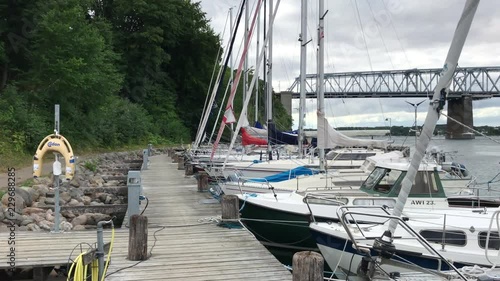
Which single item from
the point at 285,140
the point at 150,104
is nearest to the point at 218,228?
the point at 285,140

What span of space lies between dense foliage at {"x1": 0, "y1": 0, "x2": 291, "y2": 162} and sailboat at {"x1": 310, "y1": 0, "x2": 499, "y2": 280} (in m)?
17.8

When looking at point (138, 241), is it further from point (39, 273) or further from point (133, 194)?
point (133, 194)

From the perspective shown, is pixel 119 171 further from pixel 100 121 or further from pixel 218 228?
pixel 218 228

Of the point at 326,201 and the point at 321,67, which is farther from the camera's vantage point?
the point at 321,67

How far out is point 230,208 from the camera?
34.6ft

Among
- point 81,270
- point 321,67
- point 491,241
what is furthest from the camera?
point 321,67

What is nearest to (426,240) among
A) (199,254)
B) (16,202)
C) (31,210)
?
(199,254)

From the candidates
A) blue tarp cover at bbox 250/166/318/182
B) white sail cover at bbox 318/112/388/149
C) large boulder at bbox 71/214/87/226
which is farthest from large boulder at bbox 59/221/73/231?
white sail cover at bbox 318/112/388/149

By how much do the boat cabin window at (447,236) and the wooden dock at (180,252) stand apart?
3.13 meters

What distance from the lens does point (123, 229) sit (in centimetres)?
1034

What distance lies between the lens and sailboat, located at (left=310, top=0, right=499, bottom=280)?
635cm

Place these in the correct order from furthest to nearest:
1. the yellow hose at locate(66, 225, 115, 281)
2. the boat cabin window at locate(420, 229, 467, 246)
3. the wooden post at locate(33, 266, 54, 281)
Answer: the boat cabin window at locate(420, 229, 467, 246) < the wooden post at locate(33, 266, 54, 281) < the yellow hose at locate(66, 225, 115, 281)

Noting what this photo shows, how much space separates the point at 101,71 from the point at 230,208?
25247 mm

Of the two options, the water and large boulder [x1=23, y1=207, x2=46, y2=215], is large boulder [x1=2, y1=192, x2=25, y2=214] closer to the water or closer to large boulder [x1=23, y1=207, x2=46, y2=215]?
large boulder [x1=23, y1=207, x2=46, y2=215]
